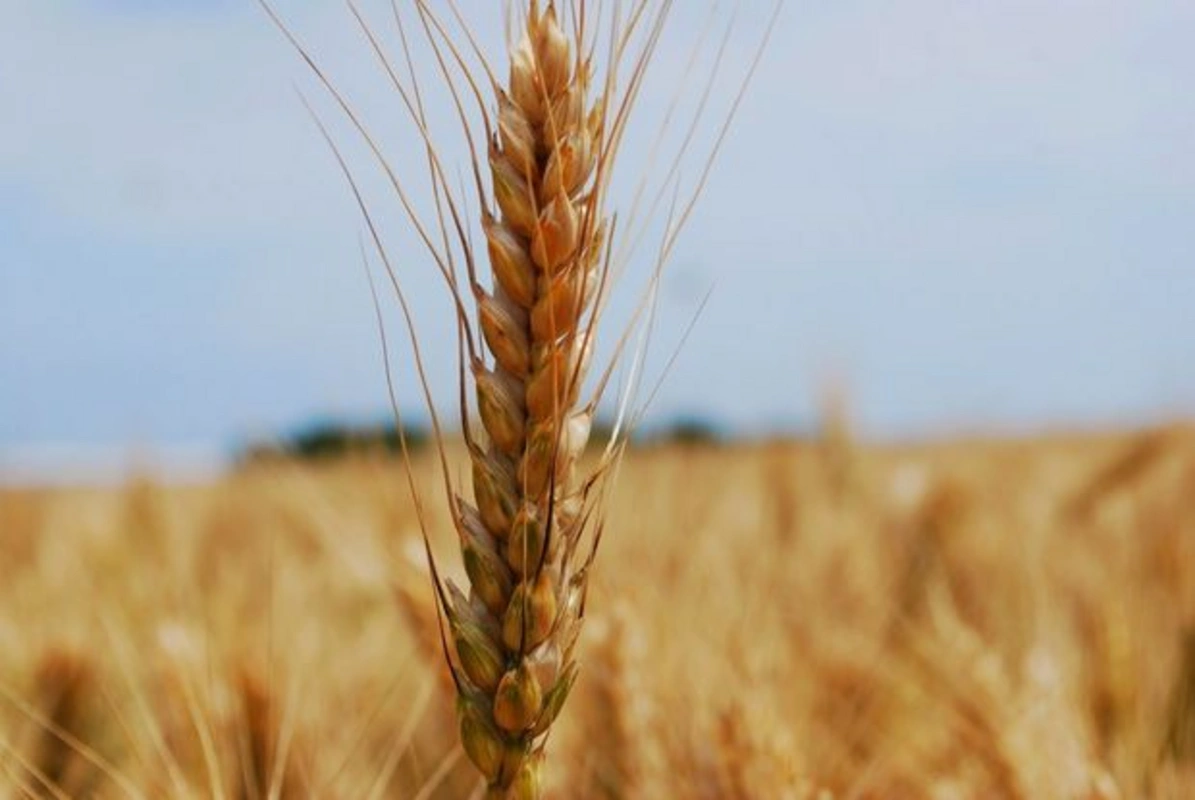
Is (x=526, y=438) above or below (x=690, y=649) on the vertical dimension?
above

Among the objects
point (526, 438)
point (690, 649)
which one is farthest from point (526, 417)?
point (690, 649)

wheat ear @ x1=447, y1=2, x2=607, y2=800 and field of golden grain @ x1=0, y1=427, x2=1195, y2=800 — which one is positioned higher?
wheat ear @ x1=447, y1=2, x2=607, y2=800

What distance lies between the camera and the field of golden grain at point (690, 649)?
116 cm

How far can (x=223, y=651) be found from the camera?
50.1 inches

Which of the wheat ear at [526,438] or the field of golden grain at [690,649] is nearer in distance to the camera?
the wheat ear at [526,438]

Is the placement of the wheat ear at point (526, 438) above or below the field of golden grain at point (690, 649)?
above

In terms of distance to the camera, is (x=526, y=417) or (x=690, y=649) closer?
(x=526, y=417)

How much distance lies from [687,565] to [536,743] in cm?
177

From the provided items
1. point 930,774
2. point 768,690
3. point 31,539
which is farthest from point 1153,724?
point 31,539

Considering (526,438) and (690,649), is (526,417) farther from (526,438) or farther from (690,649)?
(690,649)

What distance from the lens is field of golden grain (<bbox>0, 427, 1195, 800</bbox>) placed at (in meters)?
1.16

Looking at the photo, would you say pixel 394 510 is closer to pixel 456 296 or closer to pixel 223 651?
pixel 223 651

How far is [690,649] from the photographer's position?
4.96 feet

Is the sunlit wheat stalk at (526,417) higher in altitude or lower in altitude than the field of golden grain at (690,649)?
higher
